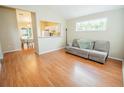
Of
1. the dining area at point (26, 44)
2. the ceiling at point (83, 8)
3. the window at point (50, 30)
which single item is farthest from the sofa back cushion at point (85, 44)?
the dining area at point (26, 44)

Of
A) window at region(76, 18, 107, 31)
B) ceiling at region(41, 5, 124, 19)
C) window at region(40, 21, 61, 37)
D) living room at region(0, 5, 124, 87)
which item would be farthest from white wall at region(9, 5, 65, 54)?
window at region(76, 18, 107, 31)

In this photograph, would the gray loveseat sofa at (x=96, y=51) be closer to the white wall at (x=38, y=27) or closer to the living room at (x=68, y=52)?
the living room at (x=68, y=52)

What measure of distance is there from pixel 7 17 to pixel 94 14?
4.67 metres

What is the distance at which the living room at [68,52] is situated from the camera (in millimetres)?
1995

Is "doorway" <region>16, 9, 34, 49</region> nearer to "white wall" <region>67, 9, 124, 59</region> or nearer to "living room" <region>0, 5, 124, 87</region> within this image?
"living room" <region>0, 5, 124, 87</region>

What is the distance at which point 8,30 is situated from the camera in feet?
14.3

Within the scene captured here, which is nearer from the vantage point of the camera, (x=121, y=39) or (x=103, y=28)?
(x=121, y=39)

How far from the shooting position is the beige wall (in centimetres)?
412

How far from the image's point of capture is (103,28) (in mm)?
3674

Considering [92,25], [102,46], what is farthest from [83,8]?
[102,46]

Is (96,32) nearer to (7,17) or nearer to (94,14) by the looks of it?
(94,14)

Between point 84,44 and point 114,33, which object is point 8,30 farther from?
point 114,33
